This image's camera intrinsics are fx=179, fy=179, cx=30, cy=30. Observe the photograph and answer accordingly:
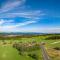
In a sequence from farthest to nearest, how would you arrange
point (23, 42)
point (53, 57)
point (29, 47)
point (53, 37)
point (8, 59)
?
point (53, 37) → point (23, 42) → point (29, 47) → point (8, 59) → point (53, 57)

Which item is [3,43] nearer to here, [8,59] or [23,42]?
[23,42]

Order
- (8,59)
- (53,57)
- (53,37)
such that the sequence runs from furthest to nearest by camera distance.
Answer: (53,37) < (8,59) < (53,57)

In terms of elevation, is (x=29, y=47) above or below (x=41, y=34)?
below

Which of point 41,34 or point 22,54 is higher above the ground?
point 41,34

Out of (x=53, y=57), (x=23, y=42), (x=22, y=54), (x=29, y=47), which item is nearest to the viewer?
(x=53, y=57)

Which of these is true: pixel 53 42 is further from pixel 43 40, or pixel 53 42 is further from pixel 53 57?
pixel 53 57

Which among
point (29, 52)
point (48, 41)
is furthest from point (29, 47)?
point (48, 41)

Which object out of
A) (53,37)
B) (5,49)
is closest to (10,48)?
(5,49)

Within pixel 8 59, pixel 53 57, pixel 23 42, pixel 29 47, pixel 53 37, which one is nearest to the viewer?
pixel 53 57

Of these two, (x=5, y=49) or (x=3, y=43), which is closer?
(x=5, y=49)
